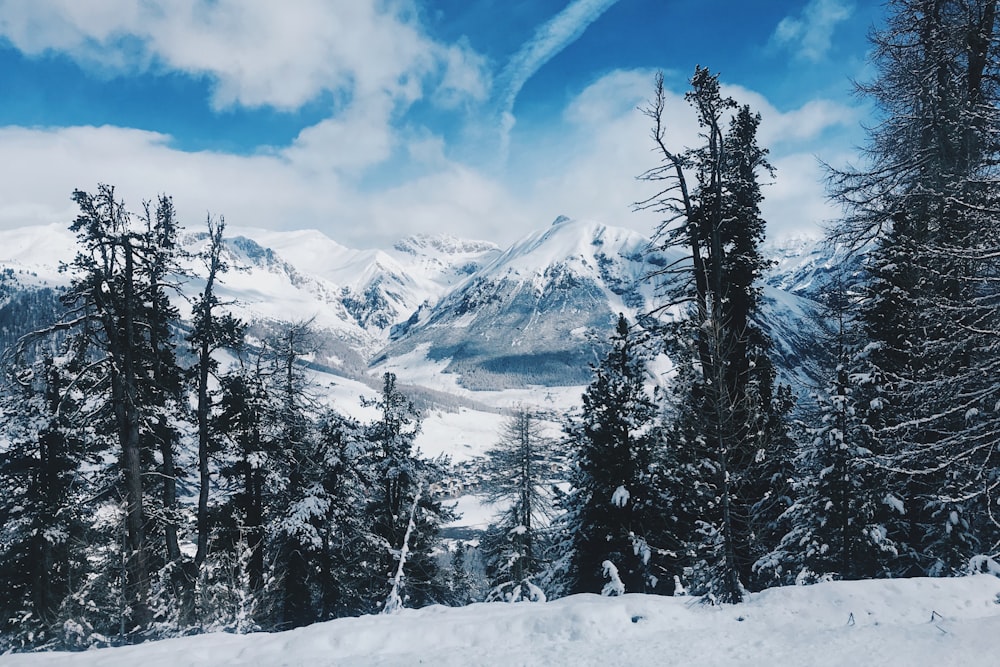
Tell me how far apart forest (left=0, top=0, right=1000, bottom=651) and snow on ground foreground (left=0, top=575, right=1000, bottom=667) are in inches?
52.8

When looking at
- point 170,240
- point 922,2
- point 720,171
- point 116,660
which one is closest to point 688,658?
point 116,660

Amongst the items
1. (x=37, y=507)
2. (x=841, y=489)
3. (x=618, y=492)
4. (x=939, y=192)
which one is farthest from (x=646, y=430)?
(x=37, y=507)

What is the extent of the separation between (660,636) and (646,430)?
947 cm

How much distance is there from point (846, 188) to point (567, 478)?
11096 mm

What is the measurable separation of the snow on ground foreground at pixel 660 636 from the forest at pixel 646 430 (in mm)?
1341

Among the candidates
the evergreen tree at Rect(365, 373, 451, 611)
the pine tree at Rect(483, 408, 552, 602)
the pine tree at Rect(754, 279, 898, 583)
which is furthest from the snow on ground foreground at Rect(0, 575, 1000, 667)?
the pine tree at Rect(483, 408, 552, 602)

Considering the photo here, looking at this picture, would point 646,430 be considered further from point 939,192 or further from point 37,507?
point 37,507

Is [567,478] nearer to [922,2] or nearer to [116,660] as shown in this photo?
[116,660]

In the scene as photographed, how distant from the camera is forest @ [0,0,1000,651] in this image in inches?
378

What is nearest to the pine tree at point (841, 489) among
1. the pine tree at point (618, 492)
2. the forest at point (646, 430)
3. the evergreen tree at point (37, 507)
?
the forest at point (646, 430)

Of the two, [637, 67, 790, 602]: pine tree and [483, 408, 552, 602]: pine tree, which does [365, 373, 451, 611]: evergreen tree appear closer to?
[483, 408, 552, 602]: pine tree

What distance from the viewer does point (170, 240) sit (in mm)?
13531

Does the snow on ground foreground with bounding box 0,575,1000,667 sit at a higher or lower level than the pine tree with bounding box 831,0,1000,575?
lower

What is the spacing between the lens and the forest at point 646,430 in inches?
378
